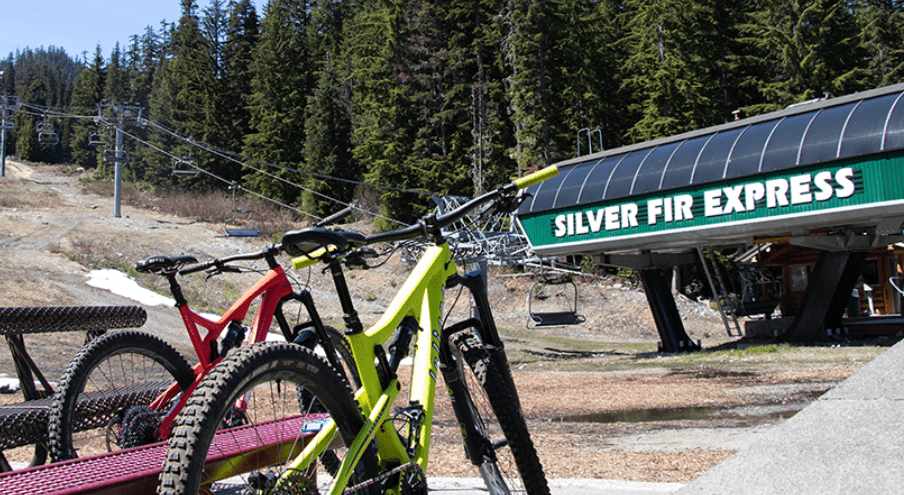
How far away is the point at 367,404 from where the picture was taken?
2492mm

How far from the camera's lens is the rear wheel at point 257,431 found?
1.81 meters

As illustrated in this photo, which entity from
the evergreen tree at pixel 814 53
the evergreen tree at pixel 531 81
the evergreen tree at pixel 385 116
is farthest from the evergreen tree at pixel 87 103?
the evergreen tree at pixel 814 53

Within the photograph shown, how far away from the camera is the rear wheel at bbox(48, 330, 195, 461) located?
123 inches

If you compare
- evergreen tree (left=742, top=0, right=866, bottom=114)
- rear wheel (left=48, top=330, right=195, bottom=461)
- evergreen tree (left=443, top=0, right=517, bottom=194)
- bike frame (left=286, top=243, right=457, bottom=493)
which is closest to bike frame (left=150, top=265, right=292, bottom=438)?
rear wheel (left=48, top=330, right=195, bottom=461)

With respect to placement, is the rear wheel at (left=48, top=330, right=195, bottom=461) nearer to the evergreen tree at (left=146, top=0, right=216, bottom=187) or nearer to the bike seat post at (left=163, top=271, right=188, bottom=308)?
the bike seat post at (left=163, top=271, right=188, bottom=308)

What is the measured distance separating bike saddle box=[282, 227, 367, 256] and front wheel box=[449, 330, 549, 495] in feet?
2.72

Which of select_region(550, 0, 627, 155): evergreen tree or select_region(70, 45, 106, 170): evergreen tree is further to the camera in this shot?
select_region(70, 45, 106, 170): evergreen tree

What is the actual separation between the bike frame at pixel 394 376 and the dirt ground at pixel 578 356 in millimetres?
1926

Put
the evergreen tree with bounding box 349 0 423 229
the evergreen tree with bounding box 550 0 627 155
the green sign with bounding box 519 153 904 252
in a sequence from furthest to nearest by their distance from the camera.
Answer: the evergreen tree with bounding box 349 0 423 229, the evergreen tree with bounding box 550 0 627 155, the green sign with bounding box 519 153 904 252

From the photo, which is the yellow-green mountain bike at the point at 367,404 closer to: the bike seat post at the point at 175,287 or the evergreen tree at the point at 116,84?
the bike seat post at the point at 175,287

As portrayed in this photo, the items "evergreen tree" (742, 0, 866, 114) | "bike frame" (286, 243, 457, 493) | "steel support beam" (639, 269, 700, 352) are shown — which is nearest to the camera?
"bike frame" (286, 243, 457, 493)

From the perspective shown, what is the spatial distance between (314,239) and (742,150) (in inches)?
612

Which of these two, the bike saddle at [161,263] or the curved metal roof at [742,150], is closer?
the bike saddle at [161,263]

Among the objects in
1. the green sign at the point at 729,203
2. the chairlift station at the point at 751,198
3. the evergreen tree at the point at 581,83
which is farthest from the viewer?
the evergreen tree at the point at 581,83
